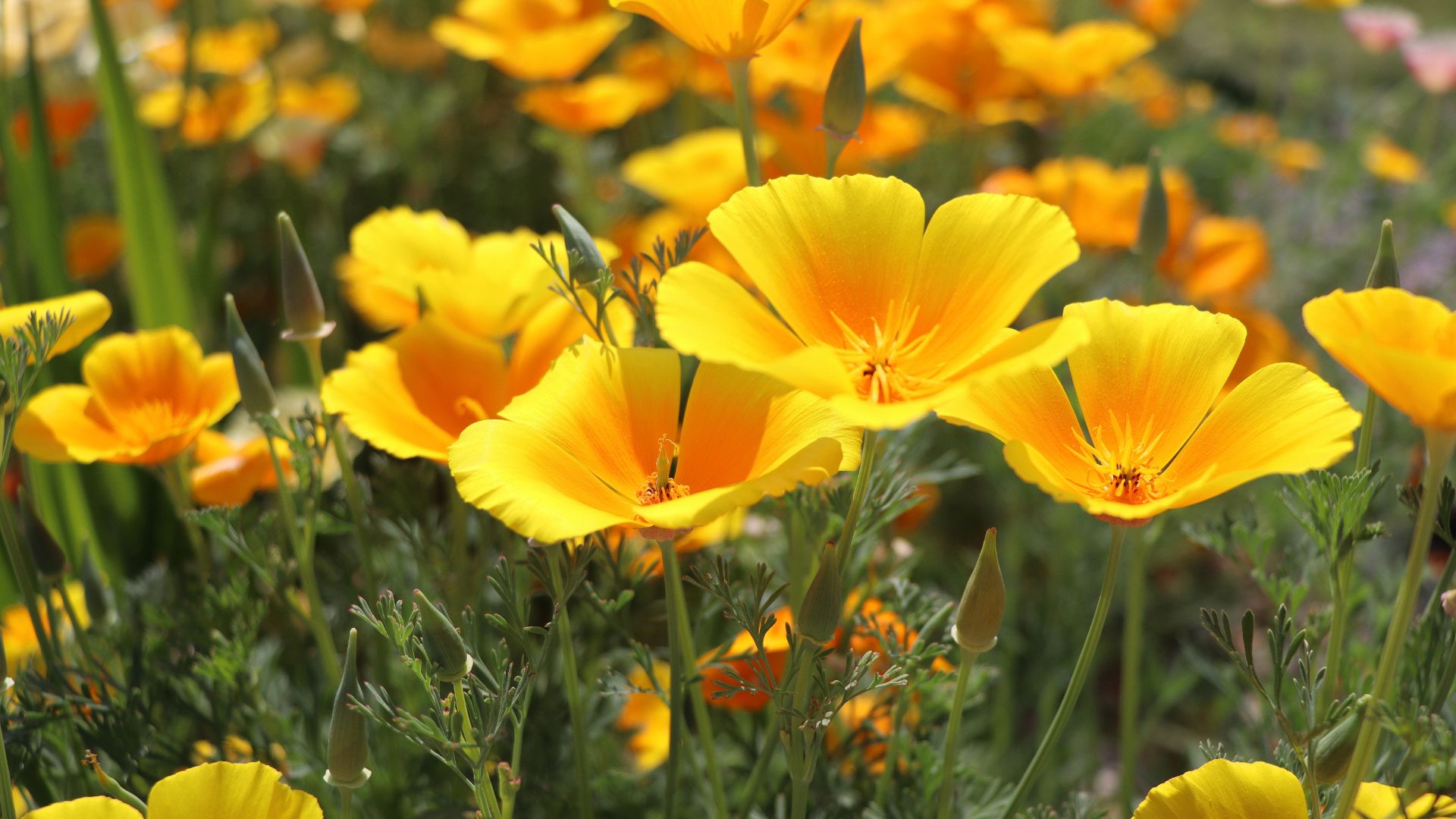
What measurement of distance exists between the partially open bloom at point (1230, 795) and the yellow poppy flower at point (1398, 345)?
254 millimetres

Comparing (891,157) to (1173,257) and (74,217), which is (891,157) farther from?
(74,217)

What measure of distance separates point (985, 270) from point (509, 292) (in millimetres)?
446

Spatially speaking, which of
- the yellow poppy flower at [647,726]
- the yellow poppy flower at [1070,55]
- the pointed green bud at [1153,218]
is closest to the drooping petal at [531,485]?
the yellow poppy flower at [647,726]

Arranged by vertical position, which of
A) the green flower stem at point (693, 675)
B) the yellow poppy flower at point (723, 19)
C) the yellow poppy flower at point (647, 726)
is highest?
the yellow poppy flower at point (723, 19)

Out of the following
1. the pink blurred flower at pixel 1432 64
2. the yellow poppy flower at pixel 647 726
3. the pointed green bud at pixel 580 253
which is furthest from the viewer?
the pink blurred flower at pixel 1432 64

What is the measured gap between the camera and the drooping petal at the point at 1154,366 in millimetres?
852

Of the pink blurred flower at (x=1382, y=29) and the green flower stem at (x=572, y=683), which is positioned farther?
the pink blurred flower at (x=1382, y=29)

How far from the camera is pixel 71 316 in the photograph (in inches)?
36.7

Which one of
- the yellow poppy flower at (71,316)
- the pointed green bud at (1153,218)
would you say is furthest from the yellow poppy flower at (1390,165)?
the yellow poppy flower at (71,316)

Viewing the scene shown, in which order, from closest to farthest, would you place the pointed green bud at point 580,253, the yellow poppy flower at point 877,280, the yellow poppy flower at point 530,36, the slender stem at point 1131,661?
the yellow poppy flower at point 877,280
the pointed green bud at point 580,253
the slender stem at point 1131,661
the yellow poppy flower at point 530,36

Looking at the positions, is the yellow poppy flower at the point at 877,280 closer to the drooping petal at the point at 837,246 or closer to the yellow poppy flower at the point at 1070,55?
the drooping petal at the point at 837,246

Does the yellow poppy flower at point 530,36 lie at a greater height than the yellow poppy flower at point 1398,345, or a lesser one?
lesser

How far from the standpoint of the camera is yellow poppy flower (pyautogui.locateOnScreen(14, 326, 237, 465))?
110cm

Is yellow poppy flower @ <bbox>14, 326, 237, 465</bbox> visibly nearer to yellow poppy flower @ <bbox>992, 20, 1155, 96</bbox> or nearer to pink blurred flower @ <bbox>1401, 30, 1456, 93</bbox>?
yellow poppy flower @ <bbox>992, 20, 1155, 96</bbox>
